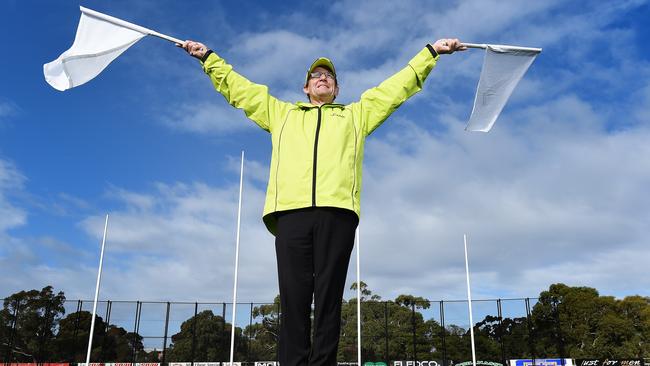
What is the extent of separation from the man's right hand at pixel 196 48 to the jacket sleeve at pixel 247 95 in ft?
0.26

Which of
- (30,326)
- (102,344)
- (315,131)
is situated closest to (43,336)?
(30,326)

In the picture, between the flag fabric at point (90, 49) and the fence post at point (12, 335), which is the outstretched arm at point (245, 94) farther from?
the fence post at point (12, 335)

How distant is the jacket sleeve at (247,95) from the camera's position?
2232 millimetres

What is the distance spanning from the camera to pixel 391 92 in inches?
88.0

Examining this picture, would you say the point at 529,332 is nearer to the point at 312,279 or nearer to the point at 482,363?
the point at 482,363

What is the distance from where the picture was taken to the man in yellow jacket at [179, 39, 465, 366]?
176 centimetres

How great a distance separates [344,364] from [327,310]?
15111 mm

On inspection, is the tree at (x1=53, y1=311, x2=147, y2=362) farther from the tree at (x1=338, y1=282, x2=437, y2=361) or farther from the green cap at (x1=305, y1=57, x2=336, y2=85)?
the green cap at (x1=305, y1=57, x2=336, y2=85)

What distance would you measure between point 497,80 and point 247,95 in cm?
132

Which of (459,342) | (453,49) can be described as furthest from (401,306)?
(453,49)

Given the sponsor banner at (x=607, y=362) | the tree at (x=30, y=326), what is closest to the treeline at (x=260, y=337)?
the tree at (x=30, y=326)

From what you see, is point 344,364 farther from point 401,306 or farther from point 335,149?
point 335,149

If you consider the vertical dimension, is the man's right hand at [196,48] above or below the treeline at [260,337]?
above

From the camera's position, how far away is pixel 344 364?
15953mm
